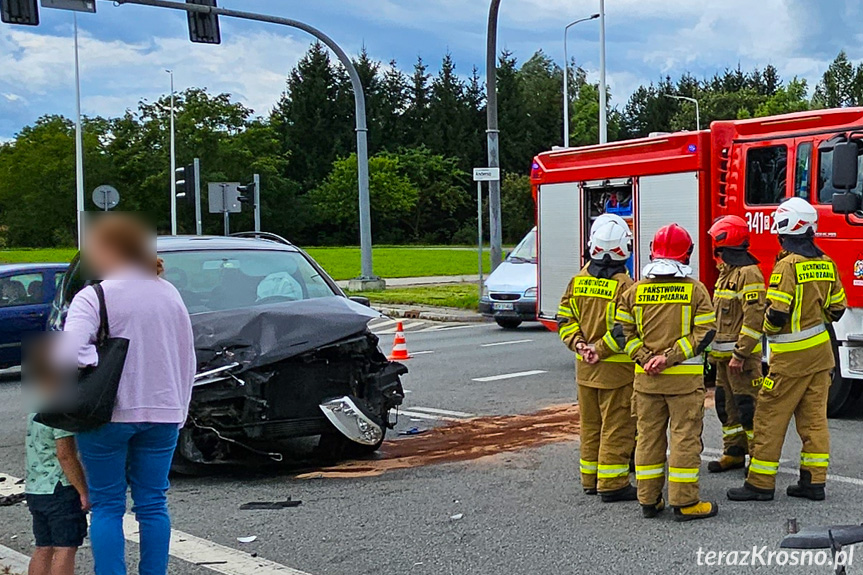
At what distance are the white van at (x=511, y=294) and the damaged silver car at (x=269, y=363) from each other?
397 inches

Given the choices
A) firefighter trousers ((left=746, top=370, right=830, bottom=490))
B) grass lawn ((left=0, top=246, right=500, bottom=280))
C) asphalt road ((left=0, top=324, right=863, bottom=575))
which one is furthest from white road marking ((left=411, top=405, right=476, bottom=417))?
grass lawn ((left=0, top=246, right=500, bottom=280))

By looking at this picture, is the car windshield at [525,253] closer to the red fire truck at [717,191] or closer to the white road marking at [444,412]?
the red fire truck at [717,191]

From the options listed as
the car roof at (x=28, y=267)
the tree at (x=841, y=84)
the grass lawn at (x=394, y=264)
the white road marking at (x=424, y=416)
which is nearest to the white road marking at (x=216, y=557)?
the white road marking at (x=424, y=416)

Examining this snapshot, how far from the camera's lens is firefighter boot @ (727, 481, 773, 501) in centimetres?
643

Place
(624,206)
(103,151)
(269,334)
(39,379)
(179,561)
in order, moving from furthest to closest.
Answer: (103,151) → (624,206) → (269,334) → (179,561) → (39,379)

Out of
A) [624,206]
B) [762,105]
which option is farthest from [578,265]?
[762,105]

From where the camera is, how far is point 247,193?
20.8 m

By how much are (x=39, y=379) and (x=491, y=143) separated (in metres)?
17.1

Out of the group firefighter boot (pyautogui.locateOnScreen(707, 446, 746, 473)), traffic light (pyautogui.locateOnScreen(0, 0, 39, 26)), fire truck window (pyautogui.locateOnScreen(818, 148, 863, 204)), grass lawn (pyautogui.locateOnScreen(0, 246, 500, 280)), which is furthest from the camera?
grass lawn (pyautogui.locateOnScreen(0, 246, 500, 280))

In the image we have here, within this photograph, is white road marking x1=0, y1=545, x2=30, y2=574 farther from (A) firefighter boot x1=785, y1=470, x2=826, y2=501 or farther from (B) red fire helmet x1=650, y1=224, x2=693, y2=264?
(A) firefighter boot x1=785, y1=470, x2=826, y2=501

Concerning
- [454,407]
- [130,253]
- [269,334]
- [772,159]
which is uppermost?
[772,159]

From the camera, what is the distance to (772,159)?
33.9 feet

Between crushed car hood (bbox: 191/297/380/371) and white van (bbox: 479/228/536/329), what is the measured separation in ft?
34.7

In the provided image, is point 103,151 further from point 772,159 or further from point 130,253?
point 130,253
